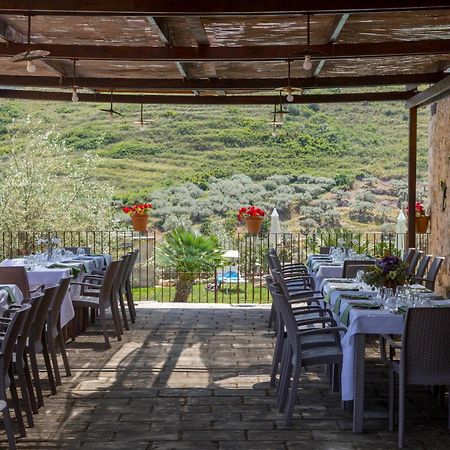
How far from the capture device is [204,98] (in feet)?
43.0

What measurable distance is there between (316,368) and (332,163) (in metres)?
A: 28.8

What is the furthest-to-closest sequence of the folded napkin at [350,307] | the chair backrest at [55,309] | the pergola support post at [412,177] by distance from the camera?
the pergola support post at [412,177] → the chair backrest at [55,309] → the folded napkin at [350,307]

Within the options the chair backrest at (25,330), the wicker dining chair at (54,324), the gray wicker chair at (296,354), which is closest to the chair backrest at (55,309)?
the wicker dining chair at (54,324)

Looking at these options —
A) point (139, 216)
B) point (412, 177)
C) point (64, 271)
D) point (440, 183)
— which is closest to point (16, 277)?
point (64, 271)

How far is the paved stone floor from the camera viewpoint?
17.1 feet

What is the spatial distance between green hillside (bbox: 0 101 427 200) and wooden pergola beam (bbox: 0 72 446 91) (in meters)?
21.0

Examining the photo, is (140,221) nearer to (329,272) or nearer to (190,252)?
(190,252)

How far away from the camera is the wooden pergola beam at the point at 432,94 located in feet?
34.4

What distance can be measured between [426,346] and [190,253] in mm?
9270

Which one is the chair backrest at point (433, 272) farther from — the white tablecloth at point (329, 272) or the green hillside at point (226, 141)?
the green hillside at point (226, 141)

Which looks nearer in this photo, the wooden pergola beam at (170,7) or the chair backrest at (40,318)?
the chair backrest at (40,318)

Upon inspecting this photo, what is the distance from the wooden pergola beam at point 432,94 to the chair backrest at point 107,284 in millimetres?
4865

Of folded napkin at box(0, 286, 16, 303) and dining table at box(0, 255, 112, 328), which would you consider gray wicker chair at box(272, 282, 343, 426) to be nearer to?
folded napkin at box(0, 286, 16, 303)

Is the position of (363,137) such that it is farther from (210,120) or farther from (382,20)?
(382,20)
